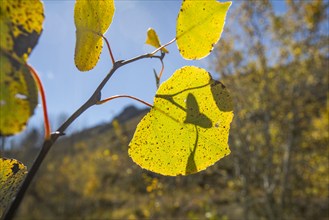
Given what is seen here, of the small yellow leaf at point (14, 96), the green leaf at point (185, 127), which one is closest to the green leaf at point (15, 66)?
the small yellow leaf at point (14, 96)

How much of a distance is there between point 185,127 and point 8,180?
168mm

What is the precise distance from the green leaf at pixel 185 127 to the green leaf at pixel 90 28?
73 mm

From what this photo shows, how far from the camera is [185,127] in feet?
1.11

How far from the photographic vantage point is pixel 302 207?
8125 millimetres

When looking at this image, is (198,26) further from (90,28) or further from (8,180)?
(8,180)

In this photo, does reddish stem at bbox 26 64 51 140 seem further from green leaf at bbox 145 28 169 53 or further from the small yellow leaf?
green leaf at bbox 145 28 169 53

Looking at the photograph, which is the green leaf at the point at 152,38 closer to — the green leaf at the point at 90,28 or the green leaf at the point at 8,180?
the green leaf at the point at 90,28

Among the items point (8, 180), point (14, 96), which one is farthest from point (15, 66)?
point (8, 180)

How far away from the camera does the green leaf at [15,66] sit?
0.67 ft

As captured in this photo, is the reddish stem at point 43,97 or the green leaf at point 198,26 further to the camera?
the green leaf at point 198,26

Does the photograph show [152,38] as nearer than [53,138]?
No

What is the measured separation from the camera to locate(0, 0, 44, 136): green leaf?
0.67 ft

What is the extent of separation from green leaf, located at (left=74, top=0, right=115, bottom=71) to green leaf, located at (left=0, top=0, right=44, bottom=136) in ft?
0.22

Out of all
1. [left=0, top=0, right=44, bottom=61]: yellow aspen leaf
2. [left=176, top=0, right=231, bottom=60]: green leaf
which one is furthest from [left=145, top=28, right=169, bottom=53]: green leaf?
[left=0, top=0, right=44, bottom=61]: yellow aspen leaf
